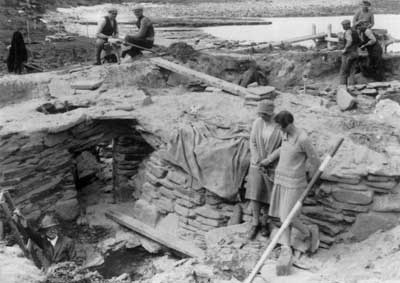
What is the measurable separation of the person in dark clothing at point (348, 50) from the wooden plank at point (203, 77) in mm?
3163

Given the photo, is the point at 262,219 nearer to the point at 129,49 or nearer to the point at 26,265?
the point at 26,265

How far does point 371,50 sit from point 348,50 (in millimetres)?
764

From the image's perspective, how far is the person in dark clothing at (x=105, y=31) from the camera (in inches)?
474

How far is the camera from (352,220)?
277 inches

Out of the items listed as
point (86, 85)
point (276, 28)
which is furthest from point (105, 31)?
point (276, 28)

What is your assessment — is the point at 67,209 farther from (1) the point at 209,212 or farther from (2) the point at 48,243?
(1) the point at 209,212

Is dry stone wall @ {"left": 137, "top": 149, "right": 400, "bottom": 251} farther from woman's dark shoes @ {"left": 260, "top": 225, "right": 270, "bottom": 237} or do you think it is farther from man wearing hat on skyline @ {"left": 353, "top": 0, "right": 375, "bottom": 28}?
man wearing hat on skyline @ {"left": 353, "top": 0, "right": 375, "bottom": 28}

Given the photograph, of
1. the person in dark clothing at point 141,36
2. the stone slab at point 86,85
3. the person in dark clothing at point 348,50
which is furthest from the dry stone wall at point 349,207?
the person in dark clothing at point 348,50

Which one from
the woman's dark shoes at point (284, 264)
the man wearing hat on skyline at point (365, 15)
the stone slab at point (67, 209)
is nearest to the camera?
the woman's dark shoes at point (284, 264)

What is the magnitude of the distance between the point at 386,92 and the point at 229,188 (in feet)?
15.0

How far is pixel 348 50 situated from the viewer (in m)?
11.8

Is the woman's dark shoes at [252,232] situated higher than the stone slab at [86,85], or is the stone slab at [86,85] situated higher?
the stone slab at [86,85]

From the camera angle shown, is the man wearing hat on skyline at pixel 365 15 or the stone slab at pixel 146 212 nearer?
the stone slab at pixel 146 212

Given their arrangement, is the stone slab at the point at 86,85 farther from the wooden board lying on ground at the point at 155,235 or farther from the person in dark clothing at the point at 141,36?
the wooden board lying on ground at the point at 155,235
